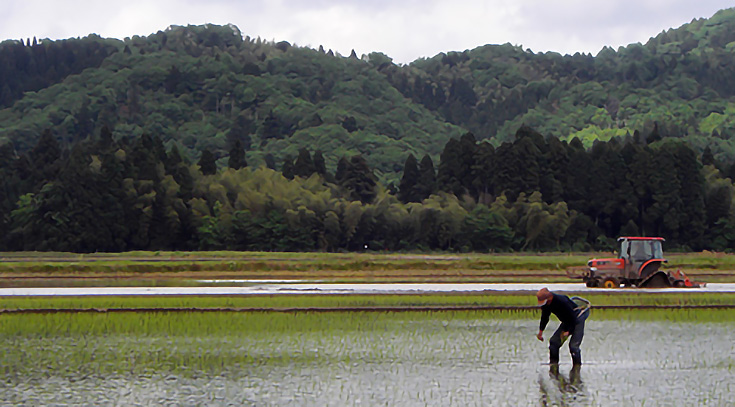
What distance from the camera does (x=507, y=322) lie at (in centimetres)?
3034

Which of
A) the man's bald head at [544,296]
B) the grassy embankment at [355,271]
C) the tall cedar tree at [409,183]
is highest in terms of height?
the tall cedar tree at [409,183]

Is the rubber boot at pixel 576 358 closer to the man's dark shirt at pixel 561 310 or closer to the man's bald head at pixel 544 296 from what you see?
the man's dark shirt at pixel 561 310

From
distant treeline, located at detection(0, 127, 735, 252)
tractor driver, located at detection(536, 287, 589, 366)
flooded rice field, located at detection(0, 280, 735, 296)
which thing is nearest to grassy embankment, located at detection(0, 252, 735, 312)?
flooded rice field, located at detection(0, 280, 735, 296)

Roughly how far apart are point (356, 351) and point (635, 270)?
2443cm

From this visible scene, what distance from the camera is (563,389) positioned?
18.5 meters

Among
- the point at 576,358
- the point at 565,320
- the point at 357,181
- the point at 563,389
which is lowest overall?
the point at 563,389

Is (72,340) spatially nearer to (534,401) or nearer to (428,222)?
(534,401)

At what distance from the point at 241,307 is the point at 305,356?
12.3m

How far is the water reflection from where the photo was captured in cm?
1720

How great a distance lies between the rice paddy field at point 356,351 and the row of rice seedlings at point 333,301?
74 millimetres

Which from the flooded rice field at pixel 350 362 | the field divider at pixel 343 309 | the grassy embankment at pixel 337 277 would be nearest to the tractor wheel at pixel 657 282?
the grassy embankment at pixel 337 277

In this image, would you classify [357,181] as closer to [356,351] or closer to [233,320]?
[233,320]

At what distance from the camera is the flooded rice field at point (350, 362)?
1766cm

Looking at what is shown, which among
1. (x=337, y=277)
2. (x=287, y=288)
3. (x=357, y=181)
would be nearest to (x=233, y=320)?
(x=287, y=288)
